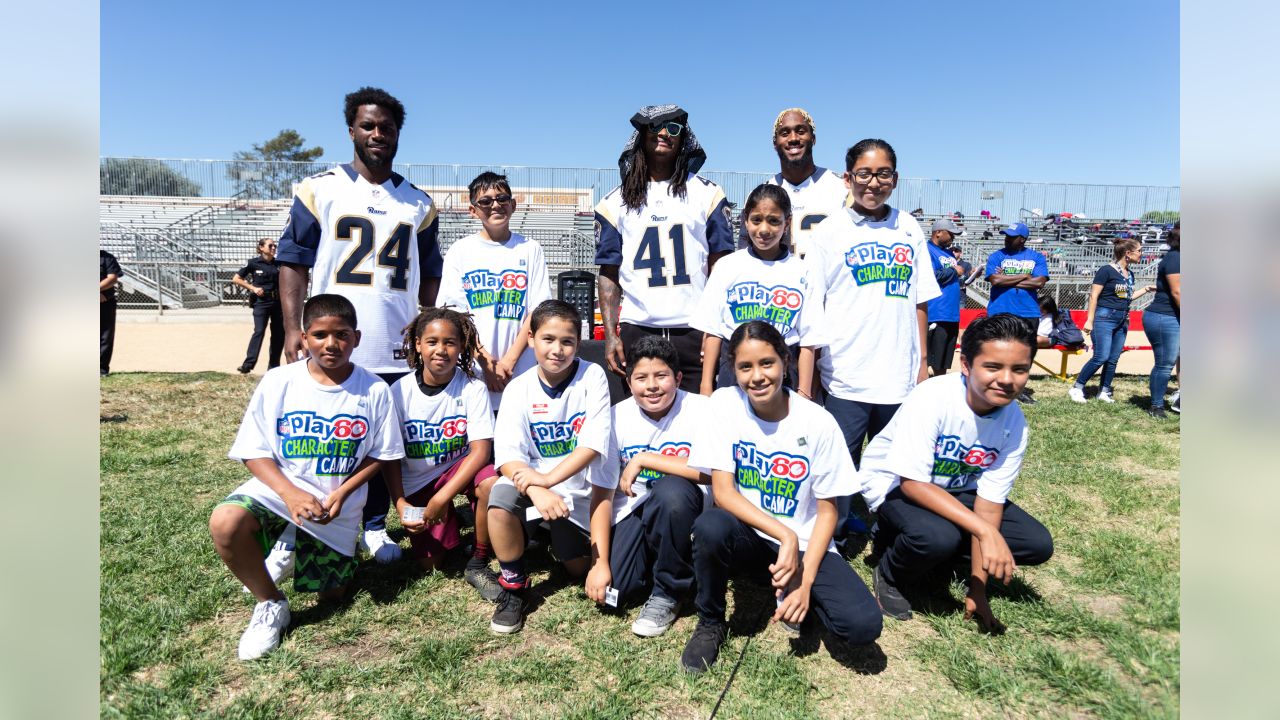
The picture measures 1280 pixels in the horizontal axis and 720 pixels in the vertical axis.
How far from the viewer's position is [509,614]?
2953mm

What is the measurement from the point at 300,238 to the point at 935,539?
11.1 ft

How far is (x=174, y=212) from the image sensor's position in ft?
91.5

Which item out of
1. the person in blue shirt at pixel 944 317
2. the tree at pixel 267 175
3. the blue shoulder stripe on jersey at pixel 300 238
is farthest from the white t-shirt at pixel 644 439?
the tree at pixel 267 175

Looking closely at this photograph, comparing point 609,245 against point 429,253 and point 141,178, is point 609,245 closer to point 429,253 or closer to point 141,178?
point 429,253

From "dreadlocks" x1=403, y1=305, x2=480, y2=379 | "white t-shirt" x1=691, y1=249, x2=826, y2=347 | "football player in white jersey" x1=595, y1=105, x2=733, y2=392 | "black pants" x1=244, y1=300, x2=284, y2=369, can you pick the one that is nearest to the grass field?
"dreadlocks" x1=403, y1=305, x2=480, y2=379

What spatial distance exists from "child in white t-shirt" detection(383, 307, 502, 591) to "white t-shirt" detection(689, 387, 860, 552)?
125 centimetres

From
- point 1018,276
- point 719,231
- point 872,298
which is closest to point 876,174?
point 872,298

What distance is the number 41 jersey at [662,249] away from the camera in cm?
375

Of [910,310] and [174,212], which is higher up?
[174,212]
